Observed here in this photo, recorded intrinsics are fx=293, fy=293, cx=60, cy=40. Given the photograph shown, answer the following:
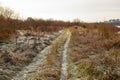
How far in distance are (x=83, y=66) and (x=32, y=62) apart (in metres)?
4.68

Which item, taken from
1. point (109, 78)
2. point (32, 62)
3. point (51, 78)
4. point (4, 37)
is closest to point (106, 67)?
point (109, 78)

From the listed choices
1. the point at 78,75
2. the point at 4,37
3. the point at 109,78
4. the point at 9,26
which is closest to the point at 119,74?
the point at 109,78

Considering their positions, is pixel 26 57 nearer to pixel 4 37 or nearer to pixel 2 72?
pixel 2 72

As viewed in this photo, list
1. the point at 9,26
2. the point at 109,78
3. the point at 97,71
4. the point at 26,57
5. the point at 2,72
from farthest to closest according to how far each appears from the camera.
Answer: the point at 9,26
the point at 26,57
the point at 2,72
the point at 97,71
the point at 109,78

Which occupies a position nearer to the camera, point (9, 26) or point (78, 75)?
point (78, 75)

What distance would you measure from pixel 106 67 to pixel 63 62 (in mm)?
4670

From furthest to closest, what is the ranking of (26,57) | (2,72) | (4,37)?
(4,37) → (26,57) → (2,72)

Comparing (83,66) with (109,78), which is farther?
(83,66)

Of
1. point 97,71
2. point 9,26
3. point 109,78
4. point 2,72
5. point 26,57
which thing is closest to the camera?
point 109,78

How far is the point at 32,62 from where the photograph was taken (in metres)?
18.6

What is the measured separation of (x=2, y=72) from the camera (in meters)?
14.8

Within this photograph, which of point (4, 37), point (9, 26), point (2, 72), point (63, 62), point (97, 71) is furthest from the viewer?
point (9, 26)

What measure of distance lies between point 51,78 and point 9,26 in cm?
2300

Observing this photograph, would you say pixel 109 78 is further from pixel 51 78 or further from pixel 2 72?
pixel 2 72
